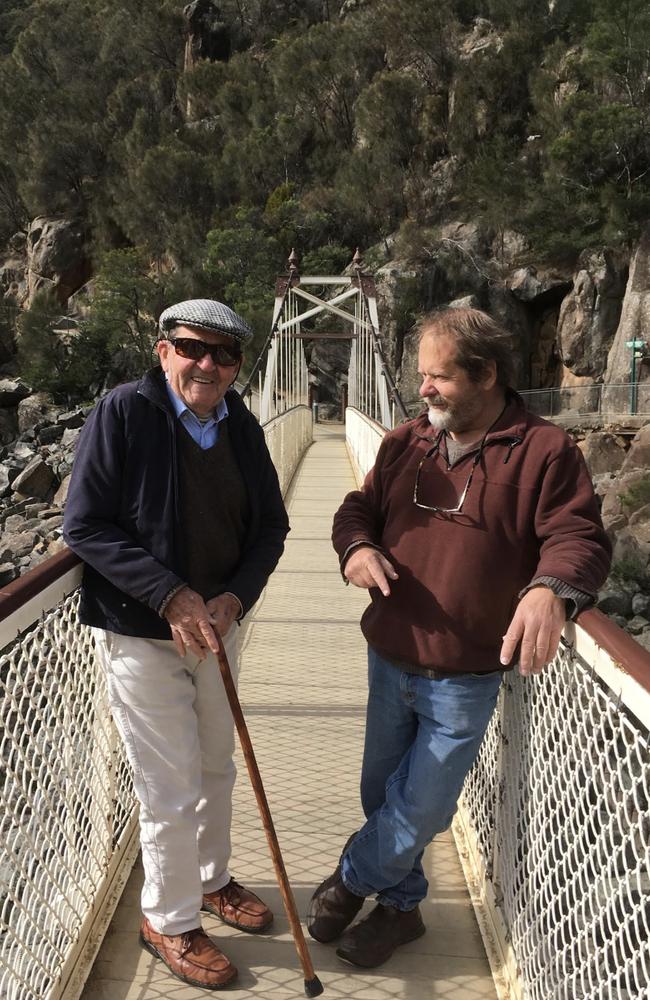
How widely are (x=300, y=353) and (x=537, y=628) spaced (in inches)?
963

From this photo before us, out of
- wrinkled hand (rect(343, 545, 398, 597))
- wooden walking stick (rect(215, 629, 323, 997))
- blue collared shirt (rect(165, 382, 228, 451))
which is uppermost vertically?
blue collared shirt (rect(165, 382, 228, 451))

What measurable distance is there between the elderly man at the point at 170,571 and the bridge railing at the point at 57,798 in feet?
0.47

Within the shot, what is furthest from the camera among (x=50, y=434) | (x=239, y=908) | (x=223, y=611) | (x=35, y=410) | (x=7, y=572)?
(x=35, y=410)

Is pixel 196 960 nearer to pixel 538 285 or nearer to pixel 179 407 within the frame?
pixel 179 407

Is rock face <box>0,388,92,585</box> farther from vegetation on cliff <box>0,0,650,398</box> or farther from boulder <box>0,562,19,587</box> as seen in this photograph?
vegetation on cliff <box>0,0,650,398</box>

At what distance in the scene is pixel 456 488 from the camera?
208 centimetres

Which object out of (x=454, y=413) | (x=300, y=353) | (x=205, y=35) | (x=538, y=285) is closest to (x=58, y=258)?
(x=205, y=35)

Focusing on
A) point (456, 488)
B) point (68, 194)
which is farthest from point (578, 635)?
point (68, 194)

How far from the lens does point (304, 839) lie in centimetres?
293

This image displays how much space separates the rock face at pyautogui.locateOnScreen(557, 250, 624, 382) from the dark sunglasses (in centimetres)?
2983

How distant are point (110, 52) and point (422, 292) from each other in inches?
1301

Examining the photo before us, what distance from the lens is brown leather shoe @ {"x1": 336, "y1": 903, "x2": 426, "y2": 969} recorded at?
2.22m

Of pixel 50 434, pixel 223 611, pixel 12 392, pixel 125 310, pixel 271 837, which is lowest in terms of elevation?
pixel 50 434

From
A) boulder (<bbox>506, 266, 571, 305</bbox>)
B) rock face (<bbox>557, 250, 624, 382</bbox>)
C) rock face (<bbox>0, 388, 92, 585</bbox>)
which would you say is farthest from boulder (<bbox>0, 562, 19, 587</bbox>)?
boulder (<bbox>506, 266, 571, 305</bbox>)
